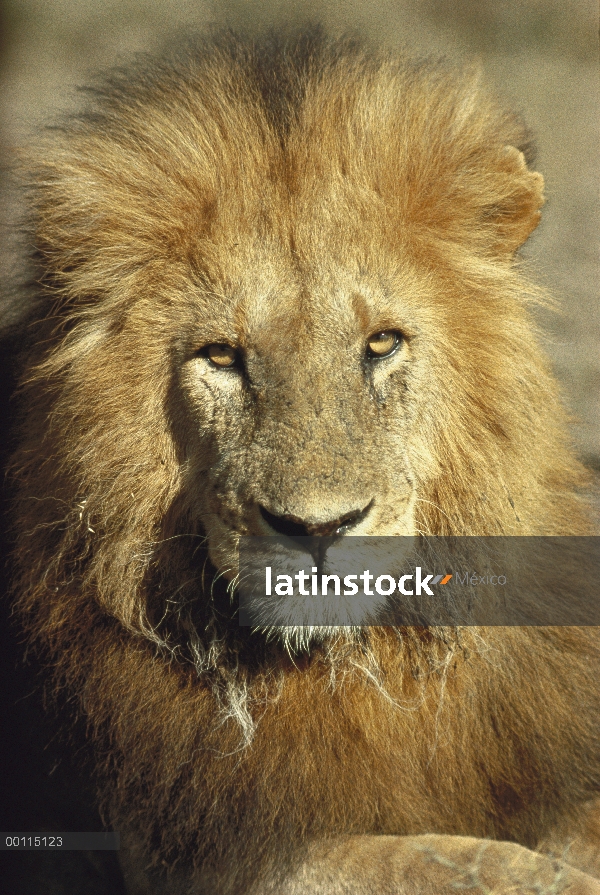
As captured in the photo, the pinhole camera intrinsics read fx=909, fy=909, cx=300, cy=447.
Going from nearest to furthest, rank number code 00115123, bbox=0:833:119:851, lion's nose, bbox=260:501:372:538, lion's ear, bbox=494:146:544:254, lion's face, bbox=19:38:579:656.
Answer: lion's nose, bbox=260:501:372:538 → lion's face, bbox=19:38:579:656 → lion's ear, bbox=494:146:544:254 → number code 00115123, bbox=0:833:119:851

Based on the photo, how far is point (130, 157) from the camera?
5.97 feet

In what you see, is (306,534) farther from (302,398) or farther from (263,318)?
(263,318)

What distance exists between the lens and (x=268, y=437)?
1573 millimetres

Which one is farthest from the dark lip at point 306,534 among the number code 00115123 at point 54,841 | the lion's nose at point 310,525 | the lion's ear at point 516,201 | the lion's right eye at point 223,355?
the number code 00115123 at point 54,841

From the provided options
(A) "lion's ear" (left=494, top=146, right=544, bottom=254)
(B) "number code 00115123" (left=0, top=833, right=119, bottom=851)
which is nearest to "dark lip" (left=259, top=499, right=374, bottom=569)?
(A) "lion's ear" (left=494, top=146, right=544, bottom=254)

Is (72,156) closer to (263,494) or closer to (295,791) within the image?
(263,494)

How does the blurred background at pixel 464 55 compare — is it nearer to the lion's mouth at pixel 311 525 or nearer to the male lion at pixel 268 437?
the male lion at pixel 268 437

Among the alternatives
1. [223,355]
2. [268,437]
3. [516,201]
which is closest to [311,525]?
[268,437]

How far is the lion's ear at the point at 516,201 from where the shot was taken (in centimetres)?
Answer: 182

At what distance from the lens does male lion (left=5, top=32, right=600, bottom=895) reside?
5.51 ft

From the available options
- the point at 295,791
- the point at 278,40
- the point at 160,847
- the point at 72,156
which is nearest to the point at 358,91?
the point at 278,40

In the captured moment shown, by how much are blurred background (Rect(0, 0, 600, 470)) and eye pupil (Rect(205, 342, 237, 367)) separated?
72 centimetres

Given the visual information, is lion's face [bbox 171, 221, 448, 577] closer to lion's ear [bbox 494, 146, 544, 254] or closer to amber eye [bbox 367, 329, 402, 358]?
amber eye [bbox 367, 329, 402, 358]

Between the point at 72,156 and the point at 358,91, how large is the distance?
591 mm
